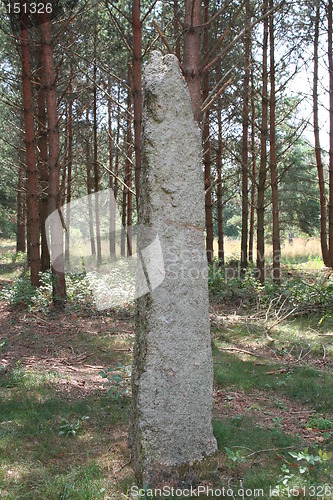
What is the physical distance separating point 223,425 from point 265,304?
5.94m

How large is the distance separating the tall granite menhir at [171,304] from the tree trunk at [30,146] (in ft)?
22.5

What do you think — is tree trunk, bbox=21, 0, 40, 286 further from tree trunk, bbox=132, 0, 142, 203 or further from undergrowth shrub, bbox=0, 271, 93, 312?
tree trunk, bbox=132, 0, 142, 203

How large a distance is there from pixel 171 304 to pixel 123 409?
180 cm

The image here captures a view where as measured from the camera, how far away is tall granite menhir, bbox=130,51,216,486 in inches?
128

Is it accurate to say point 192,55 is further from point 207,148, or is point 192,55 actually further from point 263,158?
point 263,158

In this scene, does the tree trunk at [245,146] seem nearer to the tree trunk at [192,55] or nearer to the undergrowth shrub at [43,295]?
the undergrowth shrub at [43,295]

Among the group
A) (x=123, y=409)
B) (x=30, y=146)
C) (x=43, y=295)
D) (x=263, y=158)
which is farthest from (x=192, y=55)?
(x=43, y=295)

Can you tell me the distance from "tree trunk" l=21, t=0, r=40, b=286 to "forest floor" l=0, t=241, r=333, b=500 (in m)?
2.09

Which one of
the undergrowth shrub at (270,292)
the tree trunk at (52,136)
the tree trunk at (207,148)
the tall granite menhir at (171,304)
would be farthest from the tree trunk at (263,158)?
the tall granite menhir at (171,304)

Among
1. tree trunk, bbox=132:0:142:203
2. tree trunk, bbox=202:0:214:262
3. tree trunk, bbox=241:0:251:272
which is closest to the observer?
tree trunk, bbox=132:0:142:203

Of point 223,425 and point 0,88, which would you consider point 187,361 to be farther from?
point 0,88

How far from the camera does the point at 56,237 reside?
995 centimetres

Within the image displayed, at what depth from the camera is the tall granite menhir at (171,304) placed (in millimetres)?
3264

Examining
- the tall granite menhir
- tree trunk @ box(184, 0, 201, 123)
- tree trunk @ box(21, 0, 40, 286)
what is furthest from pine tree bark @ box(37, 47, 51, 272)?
the tall granite menhir
